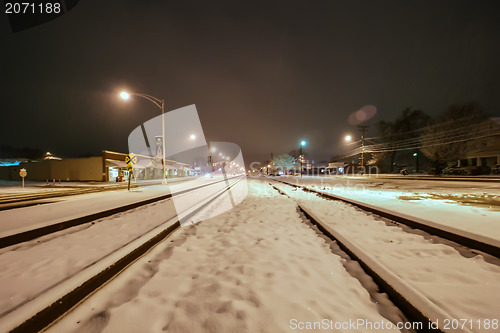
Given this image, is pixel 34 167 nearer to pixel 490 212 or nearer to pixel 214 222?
pixel 214 222

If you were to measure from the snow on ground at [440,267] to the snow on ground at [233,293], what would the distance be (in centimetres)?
57

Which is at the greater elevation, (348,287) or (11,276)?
(11,276)

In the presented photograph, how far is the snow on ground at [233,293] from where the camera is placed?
76.7 inches

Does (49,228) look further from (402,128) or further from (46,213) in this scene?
(402,128)

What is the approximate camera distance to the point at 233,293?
243cm

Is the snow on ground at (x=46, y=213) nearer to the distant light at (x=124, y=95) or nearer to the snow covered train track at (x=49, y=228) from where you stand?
the snow covered train track at (x=49, y=228)

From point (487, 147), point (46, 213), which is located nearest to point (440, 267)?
point (46, 213)

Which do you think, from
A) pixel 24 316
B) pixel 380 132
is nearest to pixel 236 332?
pixel 24 316

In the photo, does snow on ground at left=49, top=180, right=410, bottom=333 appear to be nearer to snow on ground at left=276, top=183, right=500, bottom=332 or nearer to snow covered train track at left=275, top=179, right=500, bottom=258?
Answer: snow on ground at left=276, top=183, right=500, bottom=332

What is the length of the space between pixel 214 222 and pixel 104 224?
2.89 meters

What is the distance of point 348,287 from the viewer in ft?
8.42

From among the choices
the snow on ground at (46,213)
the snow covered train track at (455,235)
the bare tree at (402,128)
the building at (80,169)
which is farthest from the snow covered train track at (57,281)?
the bare tree at (402,128)

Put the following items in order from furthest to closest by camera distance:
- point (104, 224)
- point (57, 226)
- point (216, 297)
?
point (104, 224), point (57, 226), point (216, 297)

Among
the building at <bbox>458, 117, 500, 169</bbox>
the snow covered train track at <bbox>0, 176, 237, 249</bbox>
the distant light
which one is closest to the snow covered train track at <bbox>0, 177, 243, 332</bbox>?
the snow covered train track at <bbox>0, 176, 237, 249</bbox>
